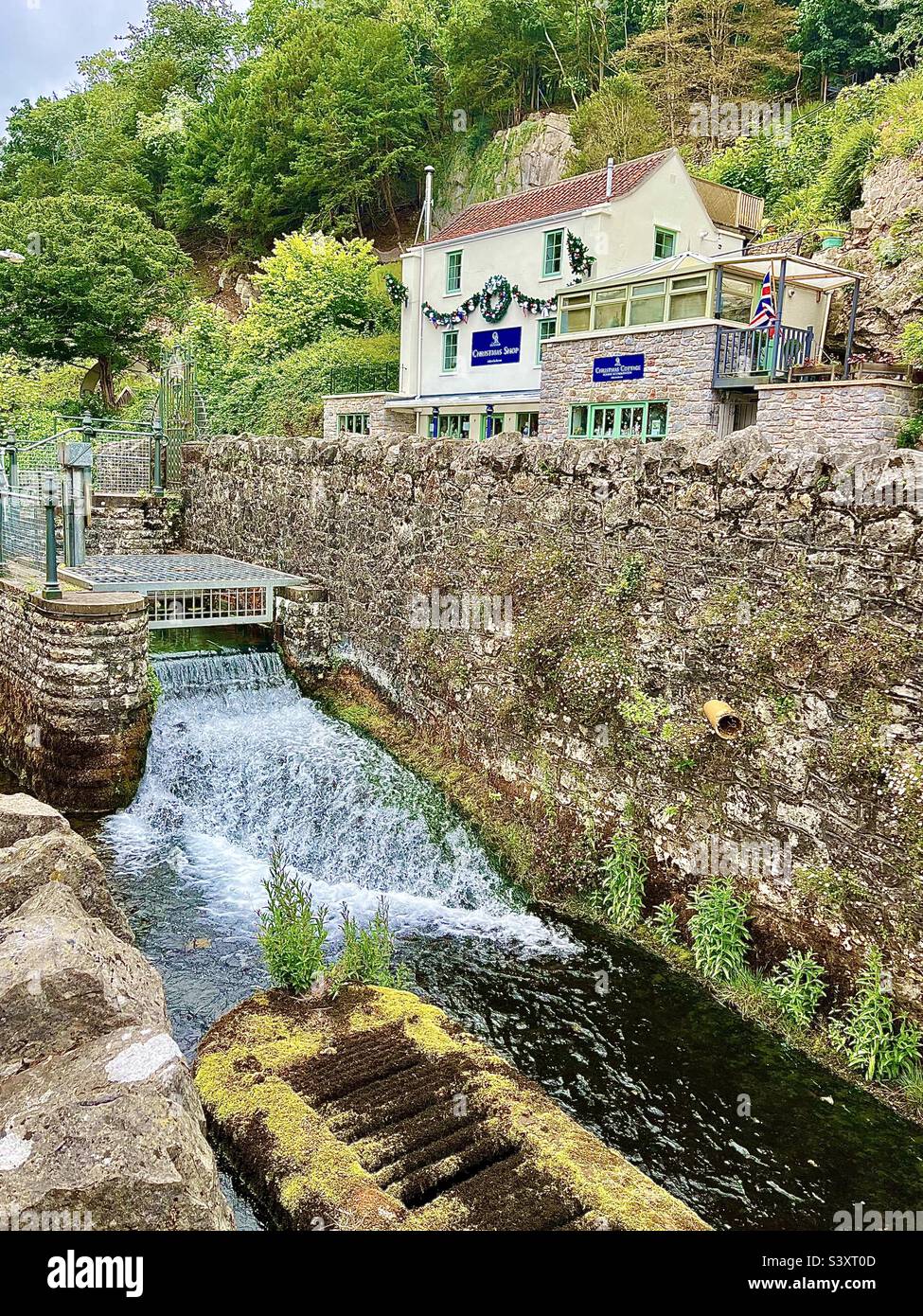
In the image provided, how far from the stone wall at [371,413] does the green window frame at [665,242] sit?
274 inches

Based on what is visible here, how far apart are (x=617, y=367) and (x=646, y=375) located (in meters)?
0.56

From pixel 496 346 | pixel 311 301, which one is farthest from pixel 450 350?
pixel 311 301

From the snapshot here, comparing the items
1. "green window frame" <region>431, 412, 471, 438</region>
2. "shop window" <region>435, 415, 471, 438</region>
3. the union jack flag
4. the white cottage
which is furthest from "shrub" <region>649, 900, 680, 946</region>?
"shop window" <region>435, 415, 471, 438</region>

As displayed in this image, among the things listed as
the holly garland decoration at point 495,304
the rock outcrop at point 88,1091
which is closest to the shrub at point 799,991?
the rock outcrop at point 88,1091

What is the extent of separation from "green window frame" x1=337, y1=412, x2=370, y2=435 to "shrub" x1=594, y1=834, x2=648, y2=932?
17584 millimetres

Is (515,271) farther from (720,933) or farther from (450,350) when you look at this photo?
(720,933)

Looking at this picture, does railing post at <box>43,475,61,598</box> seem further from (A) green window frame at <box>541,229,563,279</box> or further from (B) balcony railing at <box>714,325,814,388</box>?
(A) green window frame at <box>541,229,563,279</box>

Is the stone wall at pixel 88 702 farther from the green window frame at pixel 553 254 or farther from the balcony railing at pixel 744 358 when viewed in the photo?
the green window frame at pixel 553 254

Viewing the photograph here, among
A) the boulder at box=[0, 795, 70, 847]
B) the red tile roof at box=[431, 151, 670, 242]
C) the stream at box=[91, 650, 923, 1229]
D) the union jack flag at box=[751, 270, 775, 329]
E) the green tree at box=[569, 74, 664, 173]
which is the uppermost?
the green tree at box=[569, 74, 664, 173]

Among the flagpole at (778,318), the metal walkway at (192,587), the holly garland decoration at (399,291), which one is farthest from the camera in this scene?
the holly garland decoration at (399,291)

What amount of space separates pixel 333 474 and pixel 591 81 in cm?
3204

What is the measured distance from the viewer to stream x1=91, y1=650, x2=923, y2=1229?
5.82 m

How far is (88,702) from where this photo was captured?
35.2 feet

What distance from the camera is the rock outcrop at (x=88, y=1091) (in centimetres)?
320
